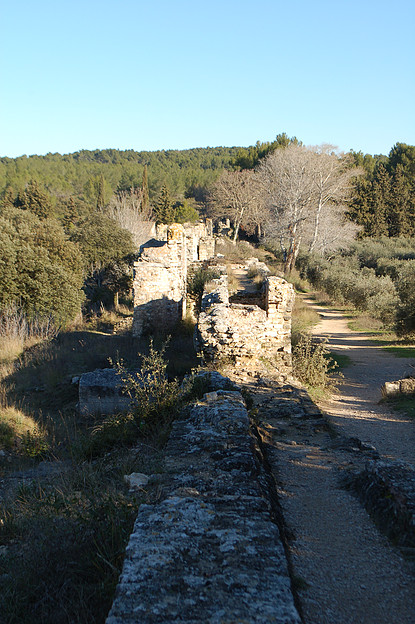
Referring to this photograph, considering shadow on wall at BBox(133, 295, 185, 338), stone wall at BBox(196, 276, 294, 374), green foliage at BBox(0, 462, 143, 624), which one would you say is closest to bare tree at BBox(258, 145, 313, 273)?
shadow on wall at BBox(133, 295, 185, 338)

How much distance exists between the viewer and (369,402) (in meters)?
9.29

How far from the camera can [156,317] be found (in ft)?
49.2

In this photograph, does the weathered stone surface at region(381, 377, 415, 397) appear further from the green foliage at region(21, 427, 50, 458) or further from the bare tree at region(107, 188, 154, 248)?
the bare tree at region(107, 188, 154, 248)

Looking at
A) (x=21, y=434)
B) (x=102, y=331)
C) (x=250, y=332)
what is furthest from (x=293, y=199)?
(x=21, y=434)

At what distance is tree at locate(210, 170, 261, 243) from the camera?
51438mm

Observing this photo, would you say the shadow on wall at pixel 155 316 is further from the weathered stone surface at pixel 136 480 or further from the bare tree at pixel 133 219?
the bare tree at pixel 133 219

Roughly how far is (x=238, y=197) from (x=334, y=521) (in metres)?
51.1

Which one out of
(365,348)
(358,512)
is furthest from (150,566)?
(365,348)

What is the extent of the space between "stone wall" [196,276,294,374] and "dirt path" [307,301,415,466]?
1471 millimetres

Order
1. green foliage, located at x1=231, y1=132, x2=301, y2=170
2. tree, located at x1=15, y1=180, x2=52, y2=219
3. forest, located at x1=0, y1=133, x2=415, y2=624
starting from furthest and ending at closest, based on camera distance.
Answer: green foliage, located at x1=231, y1=132, x2=301, y2=170, tree, located at x1=15, y1=180, x2=52, y2=219, forest, located at x1=0, y1=133, x2=415, y2=624

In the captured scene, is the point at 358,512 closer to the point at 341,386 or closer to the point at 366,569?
the point at 366,569

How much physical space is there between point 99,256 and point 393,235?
29.7 m

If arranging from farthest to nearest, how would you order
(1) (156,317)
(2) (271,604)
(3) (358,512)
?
(1) (156,317), (3) (358,512), (2) (271,604)

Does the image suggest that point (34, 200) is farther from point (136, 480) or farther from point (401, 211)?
point (136, 480)
